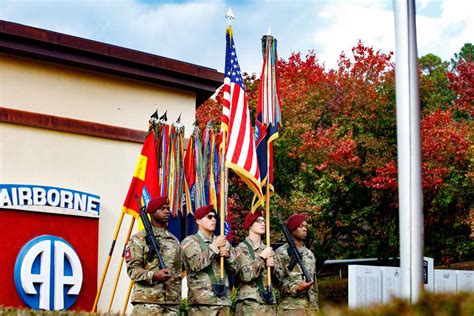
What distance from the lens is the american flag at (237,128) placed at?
9739mm

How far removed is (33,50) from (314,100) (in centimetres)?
1005

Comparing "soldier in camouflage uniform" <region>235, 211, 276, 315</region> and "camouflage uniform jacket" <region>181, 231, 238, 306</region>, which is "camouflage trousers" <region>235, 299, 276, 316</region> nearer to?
"soldier in camouflage uniform" <region>235, 211, 276, 315</region>

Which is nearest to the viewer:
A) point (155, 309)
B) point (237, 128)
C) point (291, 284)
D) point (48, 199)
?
point (155, 309)

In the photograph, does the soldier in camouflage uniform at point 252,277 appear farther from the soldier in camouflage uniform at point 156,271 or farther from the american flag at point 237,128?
the soldier in camouflage uniform at point 156,271

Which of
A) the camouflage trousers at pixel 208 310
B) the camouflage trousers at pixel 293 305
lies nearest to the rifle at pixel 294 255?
the camouflage trousers at pixel 293 305

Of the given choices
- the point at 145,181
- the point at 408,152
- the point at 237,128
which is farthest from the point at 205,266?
the point at 408,152

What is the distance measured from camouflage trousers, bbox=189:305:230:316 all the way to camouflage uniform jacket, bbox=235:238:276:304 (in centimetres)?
40

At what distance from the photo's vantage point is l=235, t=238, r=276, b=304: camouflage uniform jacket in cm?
939

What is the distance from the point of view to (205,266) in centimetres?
899

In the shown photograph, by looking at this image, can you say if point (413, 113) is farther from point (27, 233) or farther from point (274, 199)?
point (274, 199)

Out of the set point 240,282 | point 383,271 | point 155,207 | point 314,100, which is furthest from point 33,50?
point 314,100

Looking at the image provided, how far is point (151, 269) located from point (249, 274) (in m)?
1.23

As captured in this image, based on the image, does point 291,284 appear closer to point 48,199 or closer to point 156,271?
point 156,271

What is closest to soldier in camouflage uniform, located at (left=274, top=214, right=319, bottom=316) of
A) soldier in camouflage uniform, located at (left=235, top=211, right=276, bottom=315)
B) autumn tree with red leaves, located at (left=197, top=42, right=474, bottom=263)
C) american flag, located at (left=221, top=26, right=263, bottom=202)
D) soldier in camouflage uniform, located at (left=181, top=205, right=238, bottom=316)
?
soldier in camouflage uniform, located at (left=235, top=211, right=276, bottom=315)
